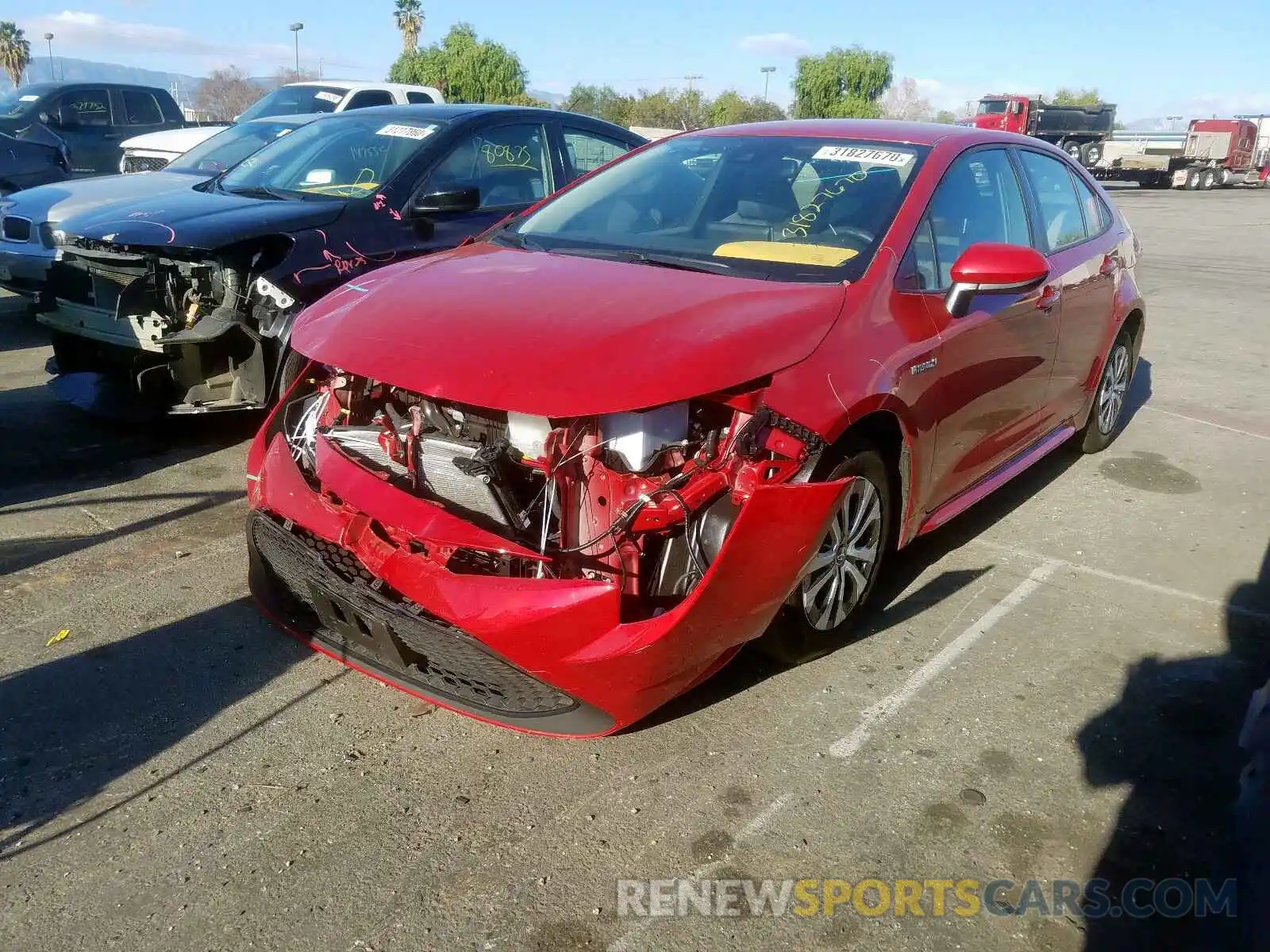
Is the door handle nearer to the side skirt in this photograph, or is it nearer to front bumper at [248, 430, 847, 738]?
the side skirt

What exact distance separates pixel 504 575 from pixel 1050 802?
1.68m

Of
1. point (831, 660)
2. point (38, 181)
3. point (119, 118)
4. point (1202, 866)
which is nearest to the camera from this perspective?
point (1202, 866)

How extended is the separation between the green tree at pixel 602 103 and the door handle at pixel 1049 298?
6555 cm

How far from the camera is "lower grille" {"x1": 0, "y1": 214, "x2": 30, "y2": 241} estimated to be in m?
7.34

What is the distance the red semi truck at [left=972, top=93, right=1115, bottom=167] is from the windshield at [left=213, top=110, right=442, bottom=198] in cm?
A: 3159

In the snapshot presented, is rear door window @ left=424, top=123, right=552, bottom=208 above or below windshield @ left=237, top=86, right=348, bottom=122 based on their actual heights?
below

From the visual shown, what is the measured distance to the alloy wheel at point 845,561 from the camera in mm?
3441

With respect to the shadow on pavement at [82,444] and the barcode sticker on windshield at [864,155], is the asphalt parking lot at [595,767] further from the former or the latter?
the barcode sticker on windshield at [864,155]

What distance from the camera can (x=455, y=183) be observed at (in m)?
6.03

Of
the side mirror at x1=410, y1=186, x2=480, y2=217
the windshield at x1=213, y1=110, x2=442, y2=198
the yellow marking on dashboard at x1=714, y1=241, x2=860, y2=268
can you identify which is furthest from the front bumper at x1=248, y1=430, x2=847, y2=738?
the windshield at x1=213, y1=110, x2=442, y2=198

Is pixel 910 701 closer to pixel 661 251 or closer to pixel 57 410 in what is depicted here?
pixel 661 251

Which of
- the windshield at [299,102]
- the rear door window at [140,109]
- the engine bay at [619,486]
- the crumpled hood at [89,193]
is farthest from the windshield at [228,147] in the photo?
the rear door window at [140,109]

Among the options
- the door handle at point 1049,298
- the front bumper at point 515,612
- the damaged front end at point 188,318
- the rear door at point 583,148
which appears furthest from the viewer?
the rear door at point 583,148

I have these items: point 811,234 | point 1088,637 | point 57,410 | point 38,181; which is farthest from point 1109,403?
point 38,181
